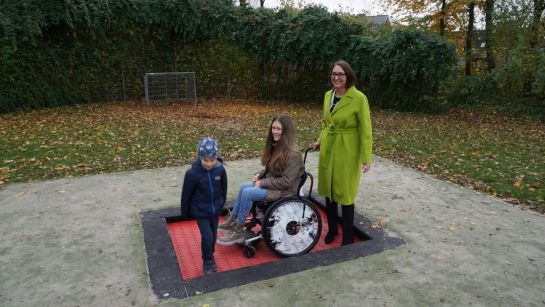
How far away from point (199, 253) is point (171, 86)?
12.8 metres

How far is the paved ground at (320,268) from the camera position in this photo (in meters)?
3.08

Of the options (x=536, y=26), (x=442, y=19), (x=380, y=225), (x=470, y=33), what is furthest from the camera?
(x=442, y=19)

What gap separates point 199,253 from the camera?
4023 millimetres

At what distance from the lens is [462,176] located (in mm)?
6551

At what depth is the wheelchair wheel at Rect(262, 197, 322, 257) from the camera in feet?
12.0

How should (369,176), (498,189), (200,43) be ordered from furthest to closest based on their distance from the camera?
(200,43) < (369,176) < (498,189)

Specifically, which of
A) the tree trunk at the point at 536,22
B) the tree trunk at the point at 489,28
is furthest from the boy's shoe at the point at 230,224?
the tree trunk at the point at 489,28

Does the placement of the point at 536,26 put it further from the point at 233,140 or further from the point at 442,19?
the point at 233,140

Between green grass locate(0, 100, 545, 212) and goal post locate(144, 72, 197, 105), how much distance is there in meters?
1.08

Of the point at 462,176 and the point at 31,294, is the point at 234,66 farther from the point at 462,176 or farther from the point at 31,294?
the point at 31,294

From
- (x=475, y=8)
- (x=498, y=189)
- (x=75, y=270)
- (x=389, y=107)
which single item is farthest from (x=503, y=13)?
(x=75, y=270)

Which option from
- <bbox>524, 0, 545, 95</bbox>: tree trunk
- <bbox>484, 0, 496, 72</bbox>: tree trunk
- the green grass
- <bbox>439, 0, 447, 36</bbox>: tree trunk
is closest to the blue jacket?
the green grass

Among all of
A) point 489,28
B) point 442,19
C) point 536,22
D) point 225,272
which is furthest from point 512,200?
point 442,19

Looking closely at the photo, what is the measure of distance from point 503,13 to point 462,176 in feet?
37.7
